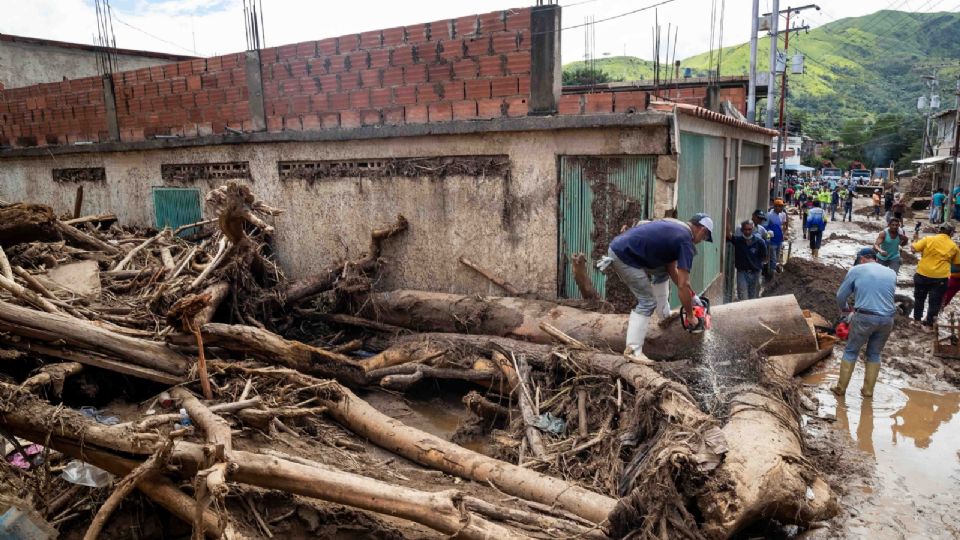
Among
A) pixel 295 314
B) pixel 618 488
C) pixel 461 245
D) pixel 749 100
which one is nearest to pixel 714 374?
pixel 618 488

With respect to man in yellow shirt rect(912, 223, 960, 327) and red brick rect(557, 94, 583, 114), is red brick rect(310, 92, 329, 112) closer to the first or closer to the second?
red brick rect(557, 94, 583, 114)

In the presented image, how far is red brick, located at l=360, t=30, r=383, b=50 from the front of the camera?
27.5 feet

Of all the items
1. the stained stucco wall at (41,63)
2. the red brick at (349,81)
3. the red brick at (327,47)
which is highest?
the stained stucco wall at (41,63)

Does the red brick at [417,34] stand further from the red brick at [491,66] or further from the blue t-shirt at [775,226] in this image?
the blue t-shirt at [775,226]

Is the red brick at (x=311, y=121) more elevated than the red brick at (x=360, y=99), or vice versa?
the red brick at (x=360, y=99)

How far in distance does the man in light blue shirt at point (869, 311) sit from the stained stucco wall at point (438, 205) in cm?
262

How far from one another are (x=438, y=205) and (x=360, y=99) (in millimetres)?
2018

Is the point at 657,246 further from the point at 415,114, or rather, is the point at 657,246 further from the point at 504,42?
the point at 415,114

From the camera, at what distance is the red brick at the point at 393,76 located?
8.28 metres

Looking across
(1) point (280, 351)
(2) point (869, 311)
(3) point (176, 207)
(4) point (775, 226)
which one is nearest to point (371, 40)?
(1) point (280, 351)

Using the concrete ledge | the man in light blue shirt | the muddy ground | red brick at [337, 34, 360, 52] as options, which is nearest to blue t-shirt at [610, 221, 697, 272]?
the concrete ledge

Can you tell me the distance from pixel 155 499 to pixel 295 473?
90 cm

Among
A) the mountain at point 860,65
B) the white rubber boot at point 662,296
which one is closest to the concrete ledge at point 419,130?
the white rubber boot at point 662,296

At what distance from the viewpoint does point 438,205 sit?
26.6 feet
